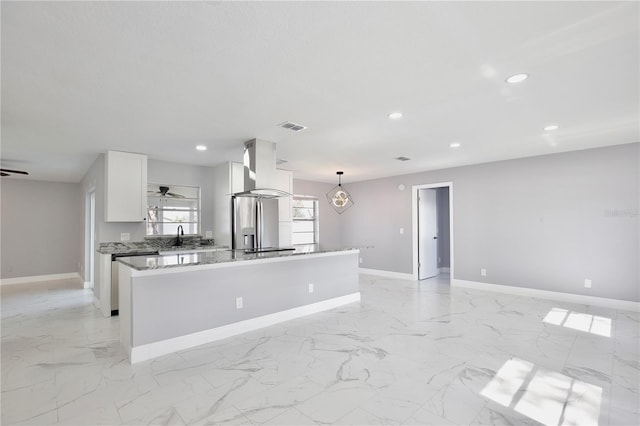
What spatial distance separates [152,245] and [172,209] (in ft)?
2.42

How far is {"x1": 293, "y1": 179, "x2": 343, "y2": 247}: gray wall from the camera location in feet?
25.7

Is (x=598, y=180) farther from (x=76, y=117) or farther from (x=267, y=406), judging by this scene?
(x=76, y=117)

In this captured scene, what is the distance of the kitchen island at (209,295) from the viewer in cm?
296

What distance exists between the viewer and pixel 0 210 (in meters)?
6.97

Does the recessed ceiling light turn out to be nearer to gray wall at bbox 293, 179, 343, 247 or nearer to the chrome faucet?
the chrome faucet

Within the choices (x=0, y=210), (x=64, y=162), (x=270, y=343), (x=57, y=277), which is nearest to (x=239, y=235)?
(x=270, y=343)

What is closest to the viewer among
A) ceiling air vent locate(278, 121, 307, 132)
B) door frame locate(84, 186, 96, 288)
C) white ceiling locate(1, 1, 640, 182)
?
white ceiling locate(1, 1, 640, 182)

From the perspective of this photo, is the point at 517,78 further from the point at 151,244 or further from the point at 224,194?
the point at 151,244

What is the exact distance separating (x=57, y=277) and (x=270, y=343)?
7194 mm

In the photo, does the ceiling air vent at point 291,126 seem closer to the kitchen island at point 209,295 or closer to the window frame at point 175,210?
the kitchen island at point 209,295

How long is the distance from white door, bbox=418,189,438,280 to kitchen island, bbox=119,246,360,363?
3124mm

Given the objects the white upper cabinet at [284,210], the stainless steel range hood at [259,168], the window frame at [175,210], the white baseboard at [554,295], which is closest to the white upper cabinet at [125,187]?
the window frame at [175,210]

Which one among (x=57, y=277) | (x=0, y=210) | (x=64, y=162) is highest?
(x=64, y=162)

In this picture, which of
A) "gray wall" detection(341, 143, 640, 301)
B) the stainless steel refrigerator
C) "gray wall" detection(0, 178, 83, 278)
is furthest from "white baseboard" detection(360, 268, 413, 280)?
"gray wall" detection(0, 178, 83, 278)
